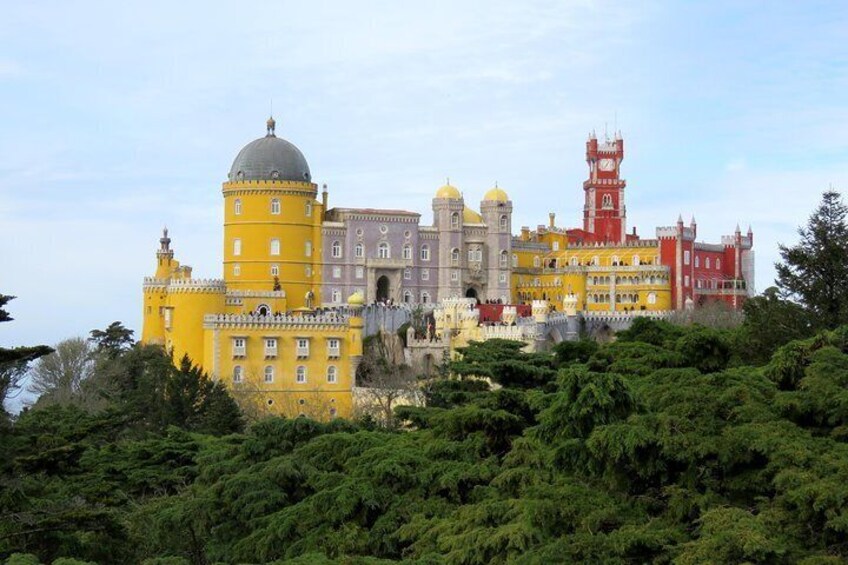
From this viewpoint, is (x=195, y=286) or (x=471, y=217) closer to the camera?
(x=195, y=286)

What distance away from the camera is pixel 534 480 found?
941 inches

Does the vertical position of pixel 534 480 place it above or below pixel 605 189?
below

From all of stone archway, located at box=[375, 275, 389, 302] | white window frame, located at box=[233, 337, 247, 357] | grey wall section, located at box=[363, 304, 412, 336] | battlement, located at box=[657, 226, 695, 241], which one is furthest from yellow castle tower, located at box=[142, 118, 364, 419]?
battlement, located at box=[657, 226, 695, 241]

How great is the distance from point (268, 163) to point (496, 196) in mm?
13940

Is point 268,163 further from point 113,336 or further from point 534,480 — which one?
point 534,480

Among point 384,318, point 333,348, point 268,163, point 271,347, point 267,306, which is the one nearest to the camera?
point 271,347

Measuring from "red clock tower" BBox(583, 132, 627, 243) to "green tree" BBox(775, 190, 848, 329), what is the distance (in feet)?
171

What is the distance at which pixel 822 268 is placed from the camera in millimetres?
33906

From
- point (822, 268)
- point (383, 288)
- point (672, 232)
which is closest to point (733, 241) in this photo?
point (672, 232)

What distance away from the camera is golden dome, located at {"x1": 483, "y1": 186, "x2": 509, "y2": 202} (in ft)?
255

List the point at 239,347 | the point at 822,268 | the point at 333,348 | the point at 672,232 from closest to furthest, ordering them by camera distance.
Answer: the point at 822,268
the point at 239,347
the point at 333,348
the point at 672,232

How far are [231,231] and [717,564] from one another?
53054 mm

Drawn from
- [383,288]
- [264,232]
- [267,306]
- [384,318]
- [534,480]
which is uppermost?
[264,232]

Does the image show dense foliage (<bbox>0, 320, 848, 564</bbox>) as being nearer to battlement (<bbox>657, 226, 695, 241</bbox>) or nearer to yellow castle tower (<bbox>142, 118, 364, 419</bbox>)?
yellow castle tower (<bbox>142, 118, 364, 419</bbox>)
